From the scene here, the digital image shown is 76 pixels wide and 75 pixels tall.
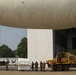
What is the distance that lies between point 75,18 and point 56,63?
22696 mm

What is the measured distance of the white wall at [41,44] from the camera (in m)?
43.5

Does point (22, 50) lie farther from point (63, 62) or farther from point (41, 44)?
point (63, 62)

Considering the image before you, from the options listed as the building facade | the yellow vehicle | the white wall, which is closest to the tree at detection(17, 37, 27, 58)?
the building facade

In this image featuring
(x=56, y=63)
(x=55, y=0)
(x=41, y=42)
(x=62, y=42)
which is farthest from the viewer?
(x=62, y=42)

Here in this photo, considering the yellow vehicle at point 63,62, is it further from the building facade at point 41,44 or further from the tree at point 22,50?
the tree at point 22,50

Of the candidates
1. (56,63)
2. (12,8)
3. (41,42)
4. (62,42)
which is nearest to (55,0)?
(12,8)

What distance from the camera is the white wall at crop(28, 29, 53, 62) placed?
1713 inches

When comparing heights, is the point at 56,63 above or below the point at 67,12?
below

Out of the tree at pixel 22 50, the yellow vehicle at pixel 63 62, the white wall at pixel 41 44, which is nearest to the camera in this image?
the yellow vehicle at pixel 63 62

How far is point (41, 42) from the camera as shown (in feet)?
143

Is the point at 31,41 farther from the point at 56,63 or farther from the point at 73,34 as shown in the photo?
the point at 73,34

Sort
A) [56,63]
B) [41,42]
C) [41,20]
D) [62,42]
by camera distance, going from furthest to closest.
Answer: [62,42] → [41,42] → [56,63] → [41,20]

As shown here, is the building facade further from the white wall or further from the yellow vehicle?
the yellow vehicle

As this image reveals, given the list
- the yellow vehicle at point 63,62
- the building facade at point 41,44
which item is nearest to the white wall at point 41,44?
the building facade at point 41,44
